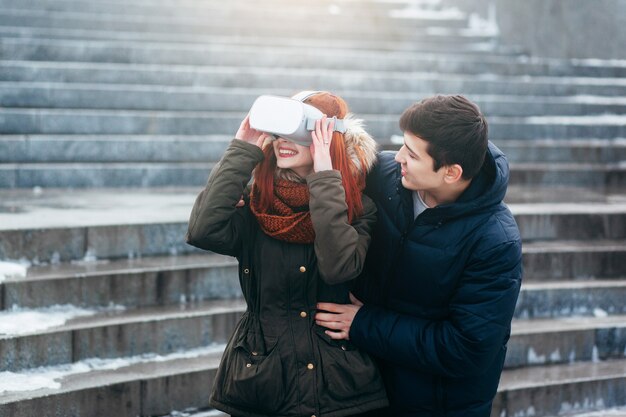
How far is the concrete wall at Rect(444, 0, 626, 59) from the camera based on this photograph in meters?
9.84

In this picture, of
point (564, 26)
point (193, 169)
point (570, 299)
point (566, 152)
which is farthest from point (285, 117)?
point (564, 26)

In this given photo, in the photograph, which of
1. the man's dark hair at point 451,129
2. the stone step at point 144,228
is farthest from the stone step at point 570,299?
the man's dark hair at point 451,129

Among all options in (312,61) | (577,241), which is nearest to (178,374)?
(577,241)

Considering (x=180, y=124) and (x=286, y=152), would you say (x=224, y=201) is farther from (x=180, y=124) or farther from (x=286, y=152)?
(x=180, y=124)

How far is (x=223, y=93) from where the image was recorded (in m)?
7.91

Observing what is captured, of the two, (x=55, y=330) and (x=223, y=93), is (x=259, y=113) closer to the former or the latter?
(x=55, y=330)

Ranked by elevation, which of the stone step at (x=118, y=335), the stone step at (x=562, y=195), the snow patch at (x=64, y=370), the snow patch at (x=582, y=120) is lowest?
the snow patch at (x=64, y=370)

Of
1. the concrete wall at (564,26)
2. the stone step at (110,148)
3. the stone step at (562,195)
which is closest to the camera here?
the stone step at (562,195)

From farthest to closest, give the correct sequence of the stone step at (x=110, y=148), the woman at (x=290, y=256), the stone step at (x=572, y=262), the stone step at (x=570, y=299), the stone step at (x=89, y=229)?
the stone step at (x=110, y=148) → the stone step at (x=572, y=262) → the stone step at (x=570, y=299) → the stone step at (x=89, y=229) → the woman at (x=290, y=256)

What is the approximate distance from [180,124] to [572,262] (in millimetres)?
3637

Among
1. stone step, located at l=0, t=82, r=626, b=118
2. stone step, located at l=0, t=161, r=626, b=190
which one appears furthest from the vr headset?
stone step, located at l=0, t=82, r=626, b=118

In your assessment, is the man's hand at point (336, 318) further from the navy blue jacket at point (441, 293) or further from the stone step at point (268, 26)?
the stone step at point (268, 26)

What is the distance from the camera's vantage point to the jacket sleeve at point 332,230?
257 cm

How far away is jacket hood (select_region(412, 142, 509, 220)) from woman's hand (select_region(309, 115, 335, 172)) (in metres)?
0.38
